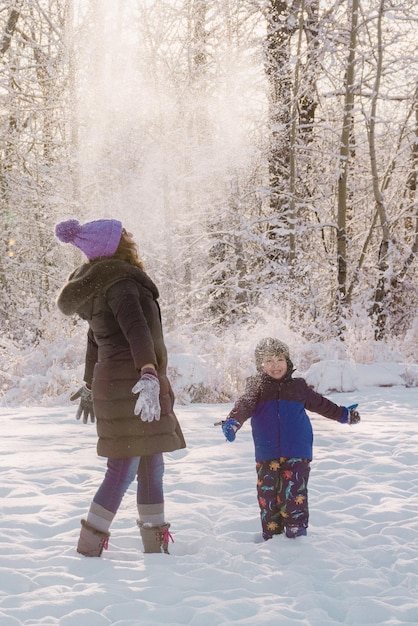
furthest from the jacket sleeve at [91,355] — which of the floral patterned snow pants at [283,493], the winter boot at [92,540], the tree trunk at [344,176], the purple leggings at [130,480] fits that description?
the tree trunk at [344,176]

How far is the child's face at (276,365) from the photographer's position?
148 inches

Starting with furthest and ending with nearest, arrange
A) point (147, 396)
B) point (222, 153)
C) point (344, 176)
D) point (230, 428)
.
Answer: point (222, 153) < point (344, 176) < point (230, 428) < point (147, 396)

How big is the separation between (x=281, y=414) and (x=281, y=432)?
9 centimetres

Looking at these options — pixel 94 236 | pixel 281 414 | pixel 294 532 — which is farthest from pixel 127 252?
pixel 294 532

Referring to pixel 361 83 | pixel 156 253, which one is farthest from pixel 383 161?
pixel 156 253

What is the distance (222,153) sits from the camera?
14359 millimetres

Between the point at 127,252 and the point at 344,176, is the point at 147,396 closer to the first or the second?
the point at 127,252

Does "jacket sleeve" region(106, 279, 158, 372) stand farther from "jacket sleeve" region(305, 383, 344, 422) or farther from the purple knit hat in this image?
"jacket sleeve" region(305, 383, 344, 422)

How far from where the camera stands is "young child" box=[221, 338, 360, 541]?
3.70 metres

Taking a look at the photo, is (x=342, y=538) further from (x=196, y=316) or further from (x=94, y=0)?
(x=94, y=0)

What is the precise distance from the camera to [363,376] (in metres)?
9.14

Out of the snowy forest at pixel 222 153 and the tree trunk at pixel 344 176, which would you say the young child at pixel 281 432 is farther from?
the tree trunk at pixel 344 176

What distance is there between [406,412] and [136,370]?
16.1ft

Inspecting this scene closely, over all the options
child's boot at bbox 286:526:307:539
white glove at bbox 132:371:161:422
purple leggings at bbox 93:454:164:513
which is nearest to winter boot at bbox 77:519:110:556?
purple leggings at bbox 93:454:164:513
